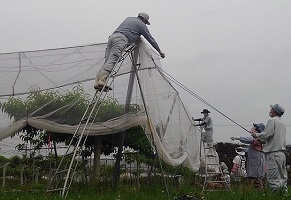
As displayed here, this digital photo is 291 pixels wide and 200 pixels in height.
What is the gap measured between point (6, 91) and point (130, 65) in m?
2.14

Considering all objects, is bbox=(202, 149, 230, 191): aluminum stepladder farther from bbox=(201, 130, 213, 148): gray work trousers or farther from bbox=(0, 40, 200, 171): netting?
bbox=(0, 40, 200, 171): netting

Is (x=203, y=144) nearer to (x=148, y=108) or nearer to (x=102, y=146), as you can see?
(x=102, y=146)

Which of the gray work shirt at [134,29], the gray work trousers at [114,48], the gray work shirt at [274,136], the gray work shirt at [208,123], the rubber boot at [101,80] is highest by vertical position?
the gray work shirt at [134,29]

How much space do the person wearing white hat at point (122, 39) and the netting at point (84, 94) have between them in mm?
252

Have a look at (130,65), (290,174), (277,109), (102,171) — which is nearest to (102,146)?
(102,171)

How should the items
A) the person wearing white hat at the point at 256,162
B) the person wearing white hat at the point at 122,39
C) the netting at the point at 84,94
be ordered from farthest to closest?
the person wearing white hat at the point at 256,162 → the netting at the point at 84,94 → the person wearing white hat at the point at 122,39

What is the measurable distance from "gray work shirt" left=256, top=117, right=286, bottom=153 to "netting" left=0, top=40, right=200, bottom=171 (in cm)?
150

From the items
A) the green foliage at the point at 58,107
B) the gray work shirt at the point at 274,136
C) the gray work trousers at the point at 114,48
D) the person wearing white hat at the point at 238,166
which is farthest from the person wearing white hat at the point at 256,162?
the person wearing white hat at the point at 238,166

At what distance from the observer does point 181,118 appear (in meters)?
8.55

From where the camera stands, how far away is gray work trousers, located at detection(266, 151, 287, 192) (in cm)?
689

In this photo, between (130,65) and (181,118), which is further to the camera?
(181,118)

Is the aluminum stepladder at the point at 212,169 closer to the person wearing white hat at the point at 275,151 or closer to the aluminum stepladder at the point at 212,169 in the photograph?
the aluminum stepladder at the point at 212,169

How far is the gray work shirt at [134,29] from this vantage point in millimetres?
7258

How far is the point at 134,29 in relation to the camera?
7328 mm
